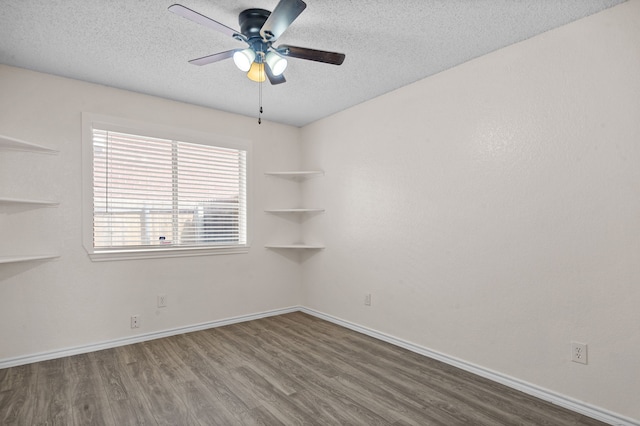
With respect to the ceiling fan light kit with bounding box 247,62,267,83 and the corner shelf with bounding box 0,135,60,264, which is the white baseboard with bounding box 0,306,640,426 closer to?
the corner shelf with bounding box 0,135,60,264

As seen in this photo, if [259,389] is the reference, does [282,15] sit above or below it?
above

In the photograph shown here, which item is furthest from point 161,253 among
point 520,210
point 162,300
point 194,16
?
point 520,210

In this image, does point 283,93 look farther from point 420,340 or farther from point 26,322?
point 26,322

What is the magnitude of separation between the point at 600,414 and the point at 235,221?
11.9 ft

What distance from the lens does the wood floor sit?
2.09 meters

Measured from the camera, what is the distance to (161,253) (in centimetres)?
353

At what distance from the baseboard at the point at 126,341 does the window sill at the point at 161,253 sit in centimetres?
77

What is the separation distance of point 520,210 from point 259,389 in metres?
2.29

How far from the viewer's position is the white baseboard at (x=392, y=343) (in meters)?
2.10

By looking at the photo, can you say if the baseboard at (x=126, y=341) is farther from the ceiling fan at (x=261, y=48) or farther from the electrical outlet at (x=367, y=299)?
the ceiling fan at (x=261, y=48)

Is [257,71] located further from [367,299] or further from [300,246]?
[367,299]

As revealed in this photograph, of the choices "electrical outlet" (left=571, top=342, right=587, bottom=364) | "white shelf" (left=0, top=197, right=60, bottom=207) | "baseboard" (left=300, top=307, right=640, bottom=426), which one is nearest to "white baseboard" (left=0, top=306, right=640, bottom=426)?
"baseboard" (left=300, top=307, right=640, bottom=426)

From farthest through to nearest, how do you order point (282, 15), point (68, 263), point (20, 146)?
point (68, 263) < point (20, 146) < point (282, 15)

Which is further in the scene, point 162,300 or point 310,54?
point 162,300
